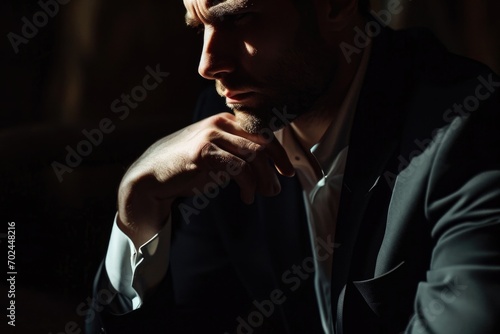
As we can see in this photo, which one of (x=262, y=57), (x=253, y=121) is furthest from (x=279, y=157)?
(x=262, y=57)

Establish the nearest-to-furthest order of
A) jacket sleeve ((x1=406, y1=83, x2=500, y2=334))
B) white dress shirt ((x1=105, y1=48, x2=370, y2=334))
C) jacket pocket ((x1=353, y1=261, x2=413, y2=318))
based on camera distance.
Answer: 1. jacket sleeve ((x1=406, y1=83, x2=500, y2=334))
2. jacket pocket ((x1=353, y1=261, x2=413, y2=318))
3. white dress shirt ((x1=105, y1=48, x2=370, y2=334))

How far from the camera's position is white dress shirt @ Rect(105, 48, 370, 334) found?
1.37 metres

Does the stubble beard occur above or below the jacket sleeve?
above

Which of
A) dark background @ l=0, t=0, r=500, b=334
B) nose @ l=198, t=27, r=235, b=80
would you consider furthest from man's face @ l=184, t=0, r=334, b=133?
dark background @ l=0, t=0, r=500, b=334

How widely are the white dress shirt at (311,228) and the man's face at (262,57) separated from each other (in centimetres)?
8

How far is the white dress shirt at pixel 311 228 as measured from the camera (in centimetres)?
137

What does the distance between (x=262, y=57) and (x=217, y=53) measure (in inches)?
3.2

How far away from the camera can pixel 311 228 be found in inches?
54.5

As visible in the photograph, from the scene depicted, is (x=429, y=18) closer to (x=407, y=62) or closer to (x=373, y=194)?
(x=407, y=62)

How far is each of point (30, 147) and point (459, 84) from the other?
82cm

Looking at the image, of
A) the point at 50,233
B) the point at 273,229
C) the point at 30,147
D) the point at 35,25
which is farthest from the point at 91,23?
the point at 273,229

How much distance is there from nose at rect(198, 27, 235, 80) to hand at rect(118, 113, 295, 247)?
0.09 meters

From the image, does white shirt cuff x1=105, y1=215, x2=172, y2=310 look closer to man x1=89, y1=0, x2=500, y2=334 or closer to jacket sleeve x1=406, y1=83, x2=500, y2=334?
man x1=89, y1=0, x2=500, y2=334

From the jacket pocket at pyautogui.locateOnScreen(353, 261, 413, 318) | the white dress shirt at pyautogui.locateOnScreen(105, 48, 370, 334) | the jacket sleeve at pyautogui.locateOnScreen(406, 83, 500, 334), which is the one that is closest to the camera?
the jacket sleeve at pyautogui.locateOnScreen(406, 83, 500, 334)
